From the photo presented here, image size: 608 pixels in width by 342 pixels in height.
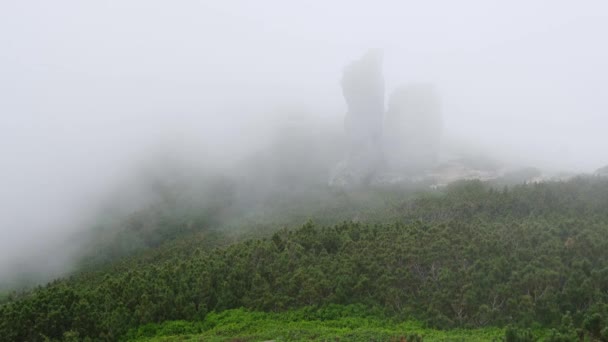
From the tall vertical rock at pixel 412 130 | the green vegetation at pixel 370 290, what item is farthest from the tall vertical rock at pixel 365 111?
the green vegetation at pixel 370 290

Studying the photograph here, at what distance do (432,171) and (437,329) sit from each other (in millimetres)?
82616

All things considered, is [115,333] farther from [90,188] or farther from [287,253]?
[90,188]

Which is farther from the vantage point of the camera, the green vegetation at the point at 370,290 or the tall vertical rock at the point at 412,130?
the tall vertical rock at the point at 412,130

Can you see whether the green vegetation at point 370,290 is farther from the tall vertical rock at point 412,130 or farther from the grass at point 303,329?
the tall vertical rock at point 412,130

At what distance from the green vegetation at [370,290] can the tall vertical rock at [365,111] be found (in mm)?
71620

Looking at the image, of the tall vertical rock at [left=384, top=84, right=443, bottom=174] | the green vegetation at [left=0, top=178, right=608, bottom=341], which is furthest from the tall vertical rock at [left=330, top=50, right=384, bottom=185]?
the green vegetation at [left=0, top=178, right=608, bottom=341]

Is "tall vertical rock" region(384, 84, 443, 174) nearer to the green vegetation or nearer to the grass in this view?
the green vegetation

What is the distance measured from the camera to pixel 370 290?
92.9ft

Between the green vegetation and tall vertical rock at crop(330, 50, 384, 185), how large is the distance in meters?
71.6

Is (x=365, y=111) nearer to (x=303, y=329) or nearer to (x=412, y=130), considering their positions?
(x=412, y=130)

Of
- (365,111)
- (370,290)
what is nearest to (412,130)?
(365,111)

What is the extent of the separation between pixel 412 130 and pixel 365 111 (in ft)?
35.5

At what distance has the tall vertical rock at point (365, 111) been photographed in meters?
110

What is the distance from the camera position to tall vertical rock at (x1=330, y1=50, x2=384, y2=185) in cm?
11025
